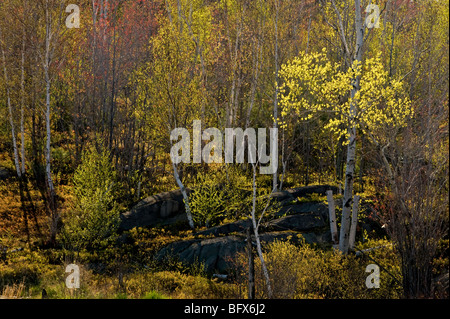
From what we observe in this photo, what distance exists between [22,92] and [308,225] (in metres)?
15.0

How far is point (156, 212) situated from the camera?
1691 cm

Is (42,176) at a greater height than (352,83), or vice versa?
(352,83)

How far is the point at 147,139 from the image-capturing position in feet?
62.2

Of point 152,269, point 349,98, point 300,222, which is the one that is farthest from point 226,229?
point 349,98

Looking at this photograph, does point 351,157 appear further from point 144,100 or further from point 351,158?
point 144,100

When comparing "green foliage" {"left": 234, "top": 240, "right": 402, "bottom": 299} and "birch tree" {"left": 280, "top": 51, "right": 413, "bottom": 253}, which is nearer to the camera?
"green foliage" {"left": 234, "top": 240, "right": 402, "bottom": 299}

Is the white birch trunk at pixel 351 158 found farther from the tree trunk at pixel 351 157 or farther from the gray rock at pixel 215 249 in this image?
the gray rock at pixel 215 249

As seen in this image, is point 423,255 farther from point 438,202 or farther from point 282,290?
point 282,290

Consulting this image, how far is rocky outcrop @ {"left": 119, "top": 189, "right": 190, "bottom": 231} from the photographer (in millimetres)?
16344

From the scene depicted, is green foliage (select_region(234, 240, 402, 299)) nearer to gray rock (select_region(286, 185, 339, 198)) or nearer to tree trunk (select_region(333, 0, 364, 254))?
tree trunk (select_region(333, 0, 364, 254))

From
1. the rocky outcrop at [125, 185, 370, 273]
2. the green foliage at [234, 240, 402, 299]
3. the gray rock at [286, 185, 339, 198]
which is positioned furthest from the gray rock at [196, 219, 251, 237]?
the gray rock at [286, 185, 339, 198]
